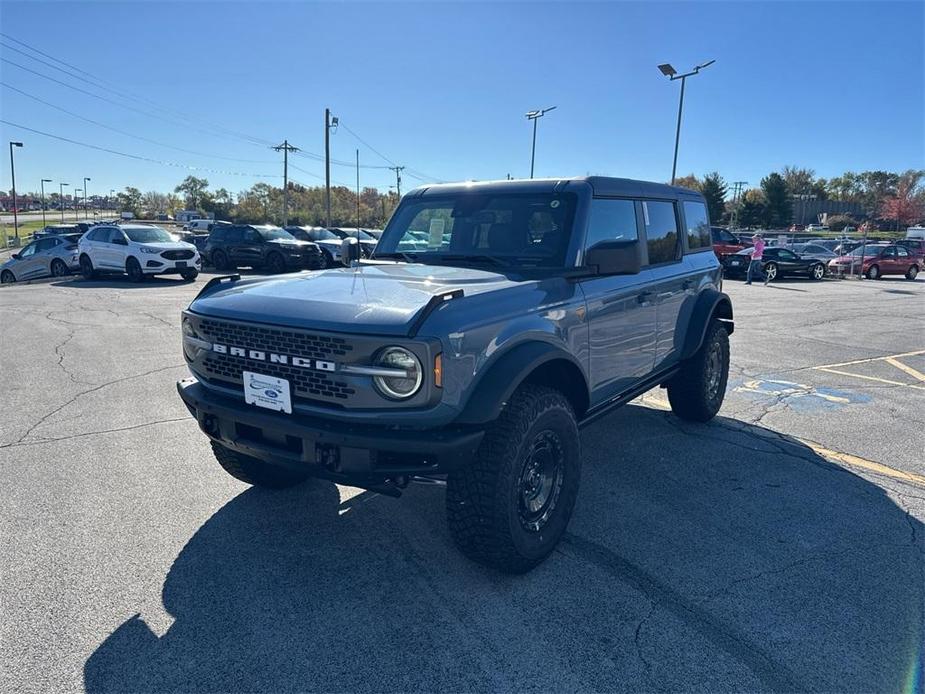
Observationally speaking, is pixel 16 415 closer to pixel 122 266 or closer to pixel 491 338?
pixel 491 338

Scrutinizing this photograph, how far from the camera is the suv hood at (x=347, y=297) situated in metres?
2.71

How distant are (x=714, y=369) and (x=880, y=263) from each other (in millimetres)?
27048

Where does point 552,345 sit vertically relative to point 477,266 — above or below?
below

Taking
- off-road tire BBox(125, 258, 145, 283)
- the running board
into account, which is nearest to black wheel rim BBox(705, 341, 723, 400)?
the running board

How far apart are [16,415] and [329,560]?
4.08 meters

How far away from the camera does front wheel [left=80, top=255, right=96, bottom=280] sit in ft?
62.8

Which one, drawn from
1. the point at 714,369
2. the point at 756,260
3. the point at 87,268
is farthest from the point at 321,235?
the point at 714,369

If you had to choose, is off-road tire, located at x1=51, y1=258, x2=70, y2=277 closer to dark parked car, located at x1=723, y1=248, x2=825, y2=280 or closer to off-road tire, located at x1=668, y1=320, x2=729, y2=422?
Result: off-road tire, located at x1=668, y1=320, x2=729, y2=422

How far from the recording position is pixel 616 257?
339cm

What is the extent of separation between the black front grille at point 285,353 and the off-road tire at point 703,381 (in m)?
3.51

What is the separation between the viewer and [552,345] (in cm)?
320

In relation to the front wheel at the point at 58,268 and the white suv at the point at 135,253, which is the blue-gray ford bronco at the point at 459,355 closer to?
the white suv at the point at 135,253

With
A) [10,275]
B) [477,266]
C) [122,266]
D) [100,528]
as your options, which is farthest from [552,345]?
[10,275]

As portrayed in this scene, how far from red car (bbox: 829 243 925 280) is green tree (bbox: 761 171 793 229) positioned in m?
48.9
